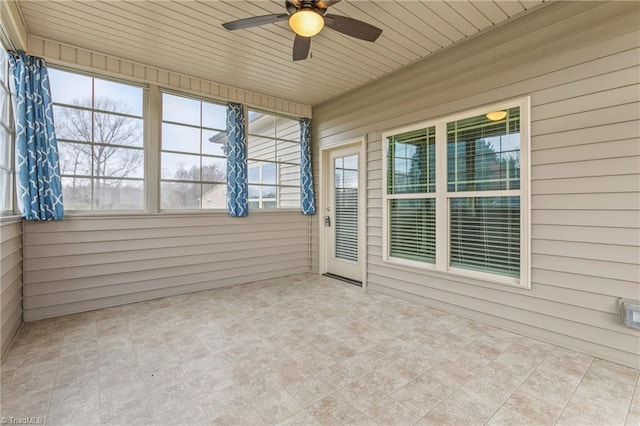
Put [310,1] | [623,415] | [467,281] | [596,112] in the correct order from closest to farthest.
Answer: [623,415]
[310,1]
[596,112]
[467,281]

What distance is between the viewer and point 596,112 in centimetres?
232

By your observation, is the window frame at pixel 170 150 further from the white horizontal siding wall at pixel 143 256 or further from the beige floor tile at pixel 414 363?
the beige floor tile at pixel 414 363

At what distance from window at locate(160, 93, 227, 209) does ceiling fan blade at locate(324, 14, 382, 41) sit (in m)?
2.51

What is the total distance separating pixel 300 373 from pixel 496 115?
2918mm

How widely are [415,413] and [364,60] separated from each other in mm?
3427

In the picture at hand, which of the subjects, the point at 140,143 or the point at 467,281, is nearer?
the point at 467,281

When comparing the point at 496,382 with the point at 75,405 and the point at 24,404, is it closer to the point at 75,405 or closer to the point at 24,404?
the point at 75,405

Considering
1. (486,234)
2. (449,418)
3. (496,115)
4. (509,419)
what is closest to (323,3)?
(496,115)

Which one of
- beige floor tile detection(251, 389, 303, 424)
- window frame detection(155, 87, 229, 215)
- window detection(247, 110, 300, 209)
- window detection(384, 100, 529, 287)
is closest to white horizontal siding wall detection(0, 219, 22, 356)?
window frame detection(155, 87, 229, 215)

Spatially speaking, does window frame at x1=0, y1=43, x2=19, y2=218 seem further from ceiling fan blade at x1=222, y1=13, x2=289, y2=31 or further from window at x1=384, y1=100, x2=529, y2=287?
window at x1=384, y1=100, x2=529, y2=287

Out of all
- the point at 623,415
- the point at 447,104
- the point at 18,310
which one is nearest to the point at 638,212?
the point at 623,415

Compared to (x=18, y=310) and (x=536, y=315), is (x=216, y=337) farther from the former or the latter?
(x=536, y=315)

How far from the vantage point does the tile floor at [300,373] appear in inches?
66.7

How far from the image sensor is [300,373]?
2.10 m
